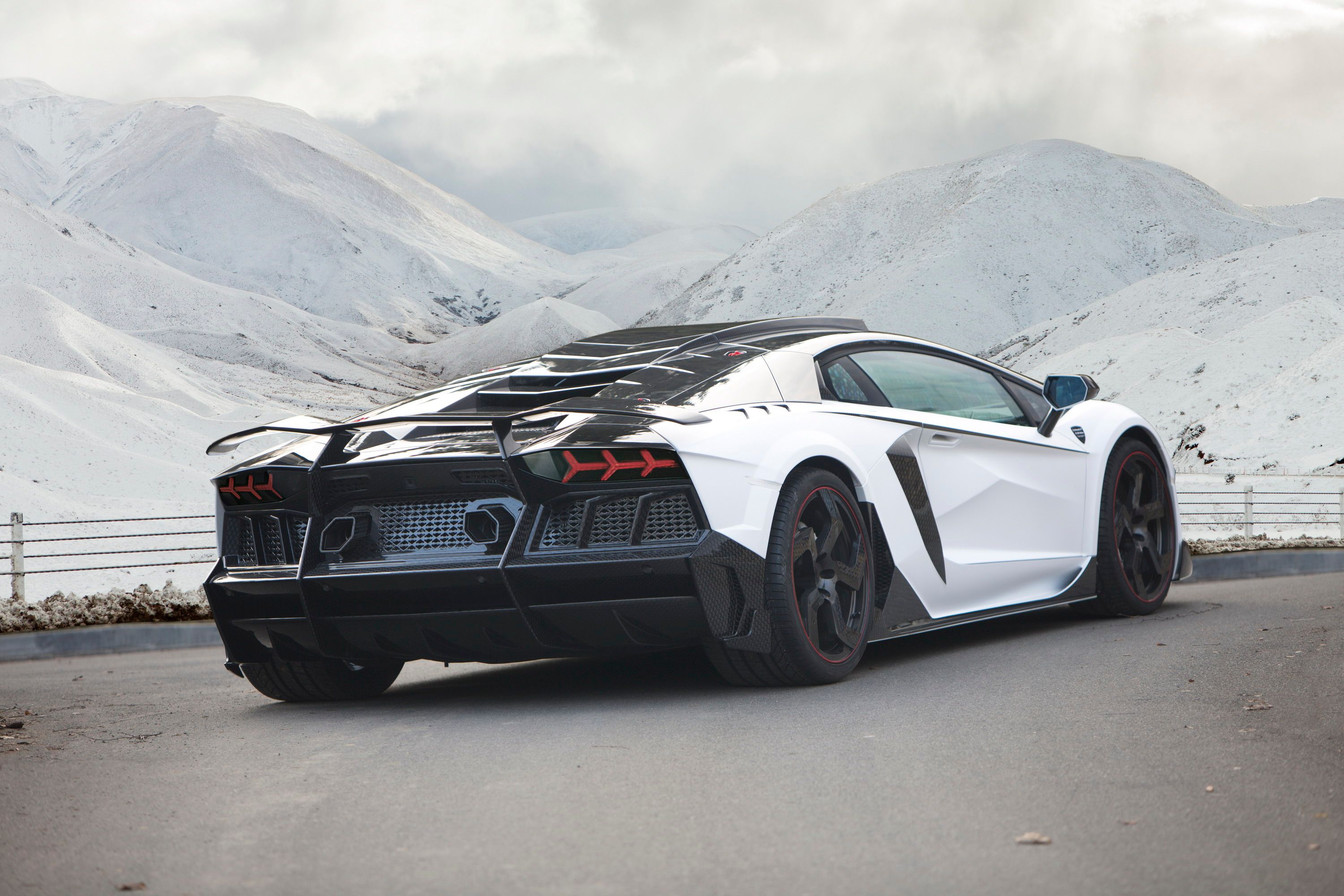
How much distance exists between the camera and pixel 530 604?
180 inches

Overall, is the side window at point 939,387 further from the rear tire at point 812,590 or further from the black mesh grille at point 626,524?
the black mesh grille at point 626,524

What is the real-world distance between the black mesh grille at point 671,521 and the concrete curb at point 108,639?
5.15 meters

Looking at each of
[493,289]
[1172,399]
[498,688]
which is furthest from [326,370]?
[498,688]

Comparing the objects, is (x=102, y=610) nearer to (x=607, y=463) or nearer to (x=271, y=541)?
(x=271, y=541)

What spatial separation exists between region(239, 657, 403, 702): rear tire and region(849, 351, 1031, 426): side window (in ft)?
7.75

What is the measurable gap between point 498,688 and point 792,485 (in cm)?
168

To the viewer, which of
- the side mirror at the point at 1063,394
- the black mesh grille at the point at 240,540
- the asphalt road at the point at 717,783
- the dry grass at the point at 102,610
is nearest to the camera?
the asphalt road at the point at 717,783

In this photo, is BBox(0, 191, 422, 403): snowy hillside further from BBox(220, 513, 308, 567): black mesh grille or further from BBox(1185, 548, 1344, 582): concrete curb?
BBox(220, 513, 308, 567): black mesh grille

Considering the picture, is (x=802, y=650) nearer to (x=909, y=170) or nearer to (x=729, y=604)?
(x=729, y=604)

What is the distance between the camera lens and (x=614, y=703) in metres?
5.04

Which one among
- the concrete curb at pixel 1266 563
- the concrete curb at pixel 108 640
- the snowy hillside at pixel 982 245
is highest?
the snowy hillside at pixel 982 245

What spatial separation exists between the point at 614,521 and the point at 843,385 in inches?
56.4

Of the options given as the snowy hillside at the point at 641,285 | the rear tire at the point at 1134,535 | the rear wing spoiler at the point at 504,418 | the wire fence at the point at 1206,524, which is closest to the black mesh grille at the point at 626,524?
the rear wing spoiler at the point at 504,418

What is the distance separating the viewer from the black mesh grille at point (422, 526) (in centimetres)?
475
